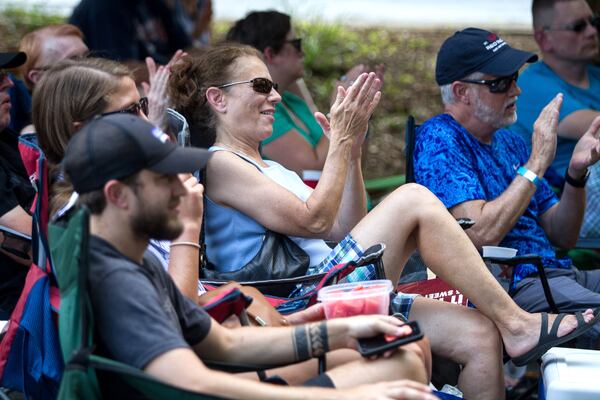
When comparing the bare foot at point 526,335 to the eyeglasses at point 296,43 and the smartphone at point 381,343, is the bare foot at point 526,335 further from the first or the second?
the eyeglasses at point 296,43

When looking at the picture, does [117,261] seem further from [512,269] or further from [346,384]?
[512,269]

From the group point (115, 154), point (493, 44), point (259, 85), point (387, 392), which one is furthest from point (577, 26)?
point (115, 154)

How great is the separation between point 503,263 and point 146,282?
1.76 metres

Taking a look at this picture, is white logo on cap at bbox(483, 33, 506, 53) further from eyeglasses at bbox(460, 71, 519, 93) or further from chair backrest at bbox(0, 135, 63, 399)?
chair backrest at bbox(0, 135, 63, 399)

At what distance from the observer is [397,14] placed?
32.7ft

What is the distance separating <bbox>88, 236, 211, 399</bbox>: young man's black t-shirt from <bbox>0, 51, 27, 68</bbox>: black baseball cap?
5.63 ft

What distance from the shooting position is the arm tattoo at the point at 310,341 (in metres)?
2.69

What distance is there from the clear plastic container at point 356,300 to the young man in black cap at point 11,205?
1293 millimetres

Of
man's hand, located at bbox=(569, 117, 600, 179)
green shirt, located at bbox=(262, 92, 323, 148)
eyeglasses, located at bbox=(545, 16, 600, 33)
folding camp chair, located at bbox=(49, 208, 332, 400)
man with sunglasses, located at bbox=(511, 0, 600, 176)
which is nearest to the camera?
folding camp chair, located at bbox=(49, 208, 332, 400)

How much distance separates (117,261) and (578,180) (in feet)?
8.49

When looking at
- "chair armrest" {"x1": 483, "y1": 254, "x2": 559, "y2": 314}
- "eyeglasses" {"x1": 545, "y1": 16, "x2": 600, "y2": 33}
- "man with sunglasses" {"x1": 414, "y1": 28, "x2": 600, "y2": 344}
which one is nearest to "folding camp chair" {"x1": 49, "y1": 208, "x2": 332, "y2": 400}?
"chair armrest" {"x1": 483, "y1": 254, "x2": 559, "y2": 314}

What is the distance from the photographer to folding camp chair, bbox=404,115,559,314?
364 cm

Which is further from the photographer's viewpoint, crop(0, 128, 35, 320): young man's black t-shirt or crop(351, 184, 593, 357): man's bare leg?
crop(0, 128, 35, 320): young man's black t-shirt

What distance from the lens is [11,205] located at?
3.59 m
